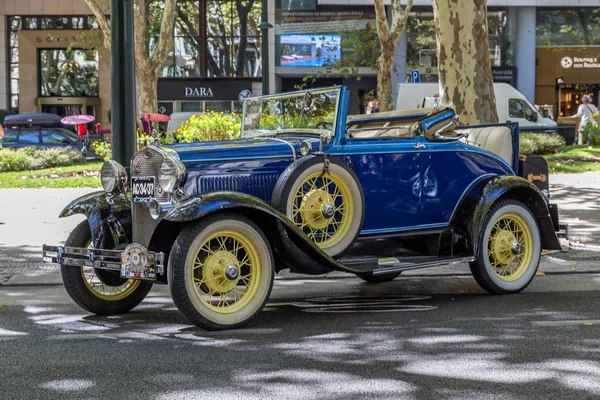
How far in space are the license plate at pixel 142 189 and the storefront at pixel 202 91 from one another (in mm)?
34941

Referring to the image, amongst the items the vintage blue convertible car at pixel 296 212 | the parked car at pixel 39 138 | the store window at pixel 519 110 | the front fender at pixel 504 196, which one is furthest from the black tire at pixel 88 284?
the store window at pixel 519 110

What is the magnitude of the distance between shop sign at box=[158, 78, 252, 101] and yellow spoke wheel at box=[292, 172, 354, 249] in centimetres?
3496

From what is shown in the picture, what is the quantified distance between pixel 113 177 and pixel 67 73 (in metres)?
40.7

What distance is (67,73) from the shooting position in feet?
150

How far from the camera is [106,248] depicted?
662 cm

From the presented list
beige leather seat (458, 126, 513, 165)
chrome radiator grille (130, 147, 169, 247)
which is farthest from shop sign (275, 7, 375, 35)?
chrome radiator grille (130, 147, 169, 247)

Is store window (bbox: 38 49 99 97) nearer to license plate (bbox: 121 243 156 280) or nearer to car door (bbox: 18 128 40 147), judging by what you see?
car door (bbox: 18 128 40 147)

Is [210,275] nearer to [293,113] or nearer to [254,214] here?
[254,214]

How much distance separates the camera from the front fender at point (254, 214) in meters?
5.85

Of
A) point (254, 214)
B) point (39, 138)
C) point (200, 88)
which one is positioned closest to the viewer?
point (254, 214)

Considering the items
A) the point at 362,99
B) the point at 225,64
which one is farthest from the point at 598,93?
the point at 225,64

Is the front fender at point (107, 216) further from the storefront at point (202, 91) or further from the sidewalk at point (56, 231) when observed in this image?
the storefront at point (202, 91)

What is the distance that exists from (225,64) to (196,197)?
36.3 m

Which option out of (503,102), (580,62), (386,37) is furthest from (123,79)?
(580,62)
